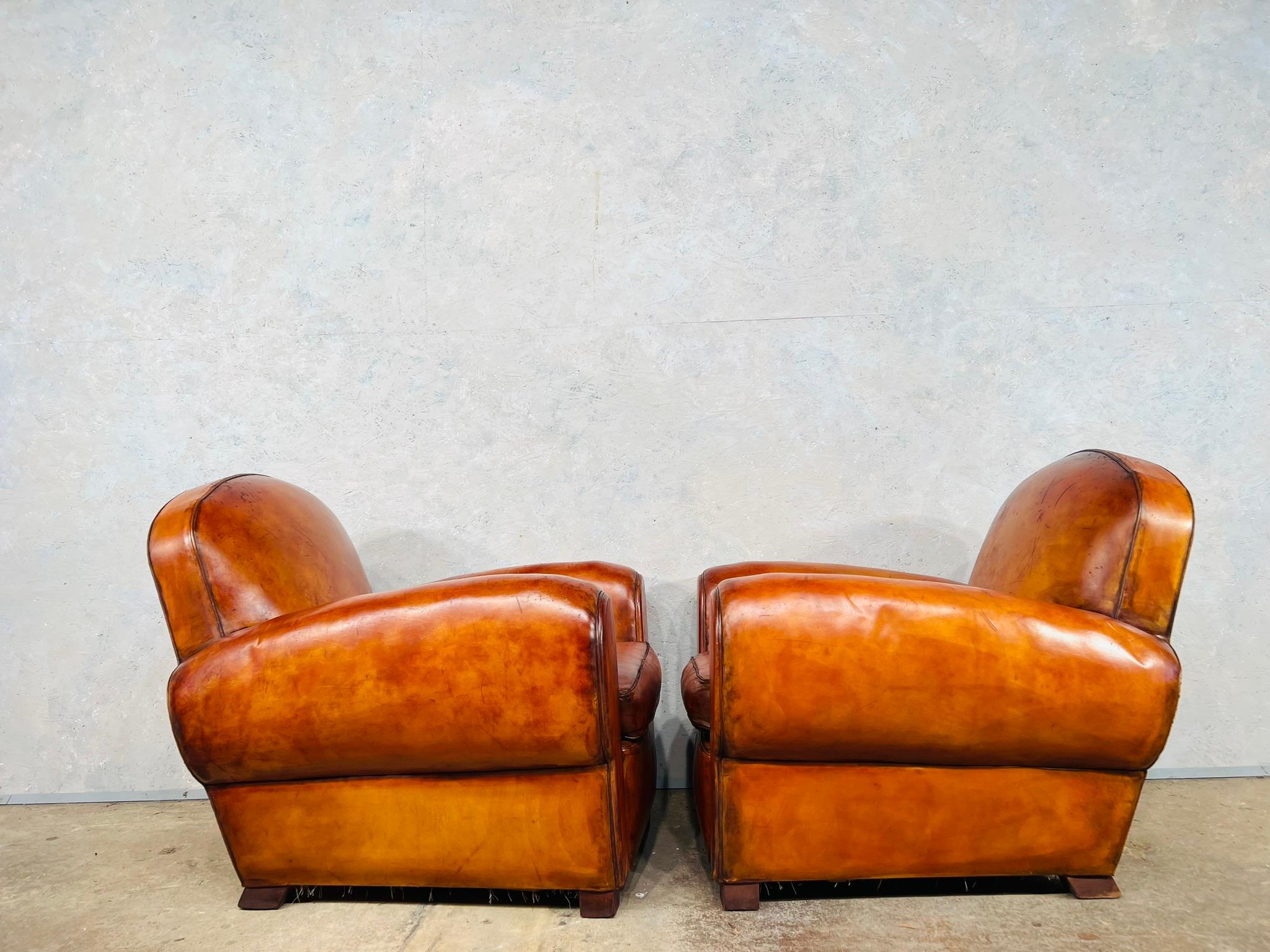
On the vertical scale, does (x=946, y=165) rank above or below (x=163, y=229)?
above

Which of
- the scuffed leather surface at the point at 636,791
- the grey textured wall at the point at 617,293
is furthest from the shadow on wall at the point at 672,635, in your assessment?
the scuffed leather surface at the point at 636,791

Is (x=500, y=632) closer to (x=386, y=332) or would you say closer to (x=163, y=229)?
(x=386, y=332)

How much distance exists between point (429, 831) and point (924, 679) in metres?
0.94

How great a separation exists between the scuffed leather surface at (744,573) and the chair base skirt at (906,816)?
552 mm

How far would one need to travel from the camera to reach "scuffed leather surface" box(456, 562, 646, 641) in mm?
2256

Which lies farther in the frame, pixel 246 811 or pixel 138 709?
pixel 138 709

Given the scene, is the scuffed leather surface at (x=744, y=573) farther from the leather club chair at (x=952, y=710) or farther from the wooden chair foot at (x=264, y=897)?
the wooden chair foot at (x=264, y=897)

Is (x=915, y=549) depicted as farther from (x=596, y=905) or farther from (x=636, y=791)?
(x=596, y=905)

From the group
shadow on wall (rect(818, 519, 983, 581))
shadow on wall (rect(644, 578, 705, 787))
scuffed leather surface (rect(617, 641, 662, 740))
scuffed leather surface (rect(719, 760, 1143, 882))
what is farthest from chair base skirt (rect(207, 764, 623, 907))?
Result: shadow on wall (rect(818, 519, 983, 581))

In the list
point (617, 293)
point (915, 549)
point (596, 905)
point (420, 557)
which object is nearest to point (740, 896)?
point (596, 905)

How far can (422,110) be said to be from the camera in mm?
2482

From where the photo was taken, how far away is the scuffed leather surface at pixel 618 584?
7.40ft

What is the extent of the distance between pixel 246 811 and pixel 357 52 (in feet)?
6.50

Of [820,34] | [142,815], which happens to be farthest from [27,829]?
[820,34]
